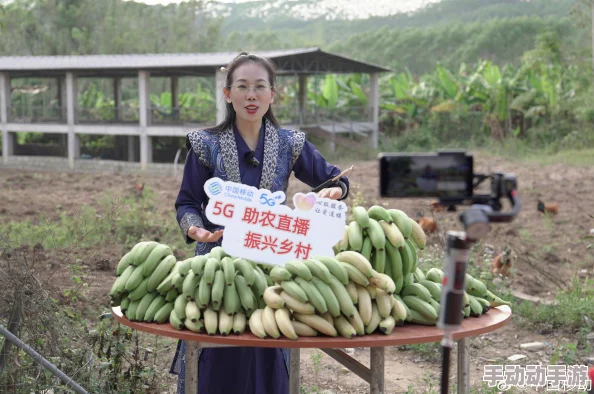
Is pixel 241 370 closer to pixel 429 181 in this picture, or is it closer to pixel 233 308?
pixel 233 308

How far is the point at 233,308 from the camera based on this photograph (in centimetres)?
301

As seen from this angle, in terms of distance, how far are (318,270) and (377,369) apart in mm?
468

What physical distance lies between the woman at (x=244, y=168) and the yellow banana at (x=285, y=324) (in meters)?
0.63

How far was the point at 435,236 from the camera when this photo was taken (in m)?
9.11

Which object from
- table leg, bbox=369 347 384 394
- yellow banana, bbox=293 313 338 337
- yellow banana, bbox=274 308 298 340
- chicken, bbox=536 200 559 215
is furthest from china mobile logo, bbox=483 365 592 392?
chicken, bbox=536 200 559 215

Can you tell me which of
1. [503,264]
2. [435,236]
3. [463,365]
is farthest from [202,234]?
[435,236]

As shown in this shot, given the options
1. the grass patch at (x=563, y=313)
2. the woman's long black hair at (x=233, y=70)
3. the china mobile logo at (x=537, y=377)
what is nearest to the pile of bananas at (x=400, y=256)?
the woman's long black hair at (x=233, y=70)

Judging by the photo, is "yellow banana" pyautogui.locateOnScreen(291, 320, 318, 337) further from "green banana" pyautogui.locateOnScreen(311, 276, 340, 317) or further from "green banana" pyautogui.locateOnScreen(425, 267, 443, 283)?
"green banana" pyautogui.locateOnScreen(425, 267, 443, 283)

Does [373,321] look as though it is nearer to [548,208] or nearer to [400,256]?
[400,256]

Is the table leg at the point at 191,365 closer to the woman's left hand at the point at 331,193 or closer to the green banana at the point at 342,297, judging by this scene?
the green banana at the point at 342,297

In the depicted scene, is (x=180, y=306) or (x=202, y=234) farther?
(x=202, y=234)

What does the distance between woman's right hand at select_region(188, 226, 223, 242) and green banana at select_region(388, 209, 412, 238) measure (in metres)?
0.70

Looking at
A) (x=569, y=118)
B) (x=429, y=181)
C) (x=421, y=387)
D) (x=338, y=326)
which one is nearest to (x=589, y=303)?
(x=421, y=387)

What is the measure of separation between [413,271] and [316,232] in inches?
17.3
